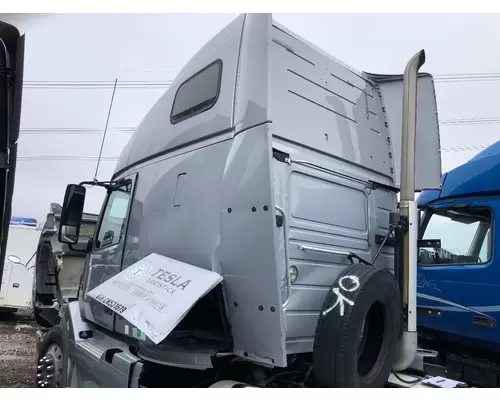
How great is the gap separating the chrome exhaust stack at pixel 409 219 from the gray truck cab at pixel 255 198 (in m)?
0.18

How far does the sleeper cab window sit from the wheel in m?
2.03

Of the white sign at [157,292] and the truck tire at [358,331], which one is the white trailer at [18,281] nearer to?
the white sign at [157,292]

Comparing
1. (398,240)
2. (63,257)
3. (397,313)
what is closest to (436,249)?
(398,240)

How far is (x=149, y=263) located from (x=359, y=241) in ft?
4.26

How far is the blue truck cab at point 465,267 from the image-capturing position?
3312 mm

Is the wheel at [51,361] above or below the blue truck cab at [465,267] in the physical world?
below

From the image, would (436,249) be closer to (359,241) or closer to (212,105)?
(359,241)

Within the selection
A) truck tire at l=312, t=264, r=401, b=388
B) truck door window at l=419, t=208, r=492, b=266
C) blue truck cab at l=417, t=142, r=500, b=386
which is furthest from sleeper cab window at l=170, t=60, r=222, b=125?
truck door window at l=419, t=208, r=492, b=266

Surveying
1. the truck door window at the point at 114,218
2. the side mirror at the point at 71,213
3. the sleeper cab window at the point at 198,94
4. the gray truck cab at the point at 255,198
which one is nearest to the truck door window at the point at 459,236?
the gray truck cab at the point at 255,198

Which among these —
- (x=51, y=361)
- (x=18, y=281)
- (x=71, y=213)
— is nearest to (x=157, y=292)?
(x=71, y=213)

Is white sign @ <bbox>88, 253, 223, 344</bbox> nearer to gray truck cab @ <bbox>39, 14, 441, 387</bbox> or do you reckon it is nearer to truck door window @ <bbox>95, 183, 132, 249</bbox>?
gray truck cab @ <bbox>39, 14, 441, 387</bbox>

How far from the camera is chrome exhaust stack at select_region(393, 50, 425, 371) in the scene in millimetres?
2551

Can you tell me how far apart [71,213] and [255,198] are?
1855 millimetres

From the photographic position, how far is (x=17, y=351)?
685cm
